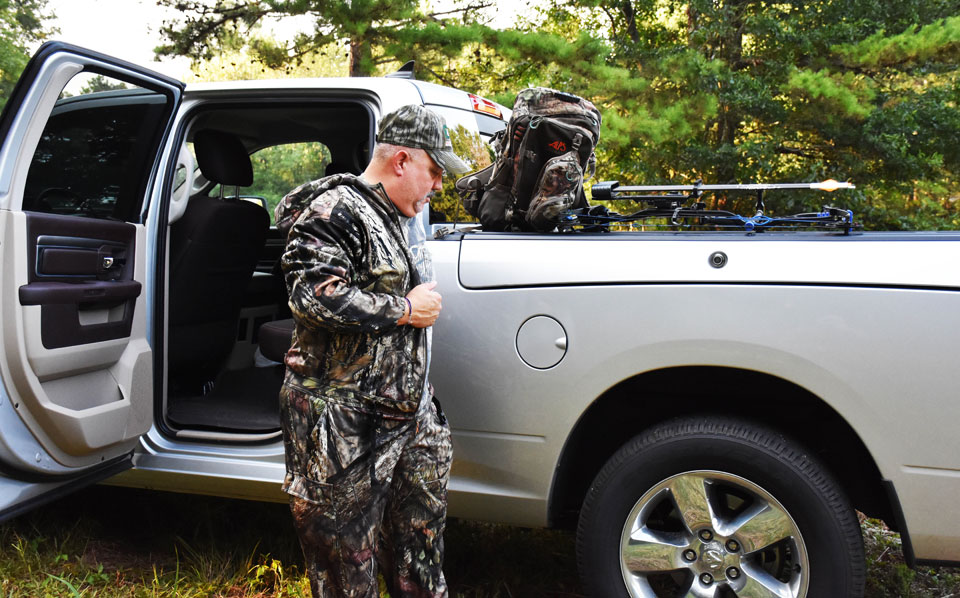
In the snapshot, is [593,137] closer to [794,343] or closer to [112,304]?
[794,343]

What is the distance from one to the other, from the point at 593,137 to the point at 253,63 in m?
9.67

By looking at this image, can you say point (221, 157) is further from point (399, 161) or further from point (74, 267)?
point (399, 161)

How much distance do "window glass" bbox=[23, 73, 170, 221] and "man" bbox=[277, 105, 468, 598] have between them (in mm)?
1074

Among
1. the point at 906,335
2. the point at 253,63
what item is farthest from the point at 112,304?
→ the point at 253,63

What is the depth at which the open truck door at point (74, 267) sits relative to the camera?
243 centimetres

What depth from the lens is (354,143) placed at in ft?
14.0

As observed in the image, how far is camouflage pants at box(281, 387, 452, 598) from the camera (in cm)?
215

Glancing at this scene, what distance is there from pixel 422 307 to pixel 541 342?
475 millimetres

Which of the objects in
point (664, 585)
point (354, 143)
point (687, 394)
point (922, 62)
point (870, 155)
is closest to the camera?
point (687, 394)

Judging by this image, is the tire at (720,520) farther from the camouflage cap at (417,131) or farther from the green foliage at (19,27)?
the green foliage at (19,27)

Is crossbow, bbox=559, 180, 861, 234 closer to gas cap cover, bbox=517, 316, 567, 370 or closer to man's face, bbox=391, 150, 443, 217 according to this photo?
gas cap cover, bbox=517, 316, 567, 370

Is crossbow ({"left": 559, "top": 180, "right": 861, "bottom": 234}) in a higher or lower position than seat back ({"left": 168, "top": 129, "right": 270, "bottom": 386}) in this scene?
higher

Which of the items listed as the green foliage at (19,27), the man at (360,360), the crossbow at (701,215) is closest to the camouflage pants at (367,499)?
the man at (360,360)

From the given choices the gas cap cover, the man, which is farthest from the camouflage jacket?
the gas cap cover
